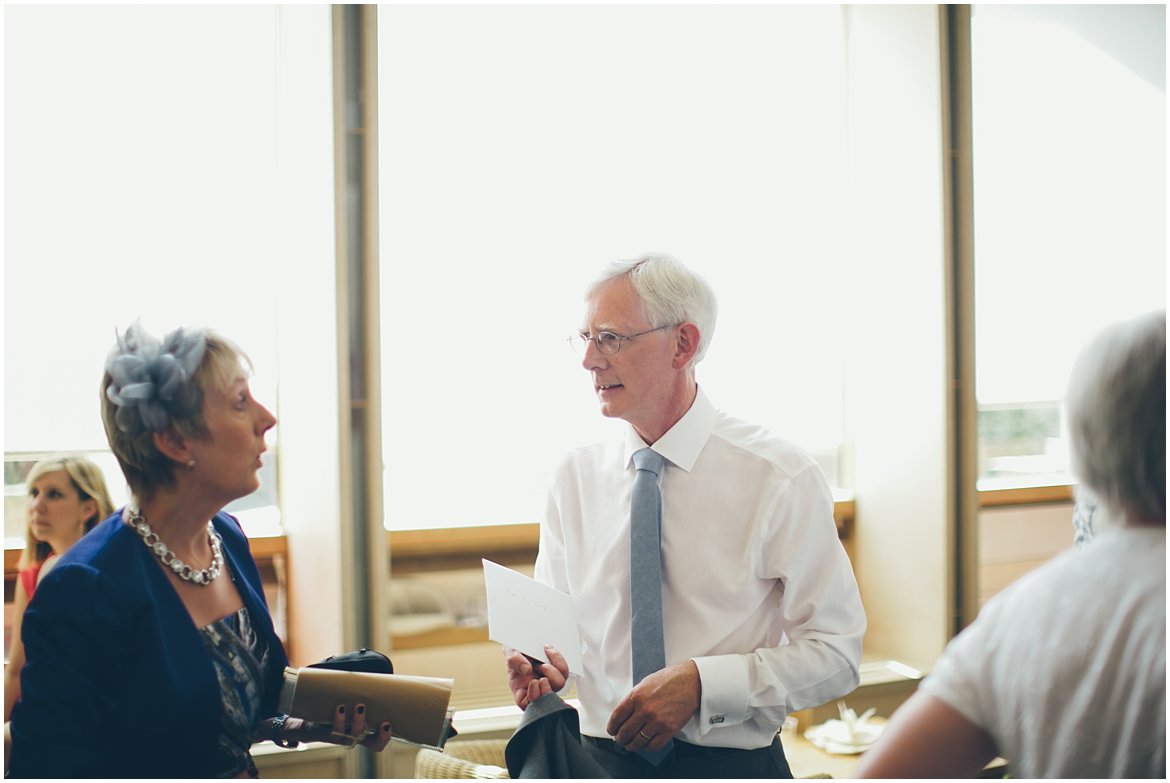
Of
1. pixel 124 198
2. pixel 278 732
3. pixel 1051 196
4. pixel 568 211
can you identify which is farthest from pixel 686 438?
pixel 1051 196

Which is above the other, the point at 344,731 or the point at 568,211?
the point at 568,211

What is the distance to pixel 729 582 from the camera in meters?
1.83

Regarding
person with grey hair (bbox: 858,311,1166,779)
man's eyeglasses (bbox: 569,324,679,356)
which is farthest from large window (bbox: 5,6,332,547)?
person with grey hair (bbox: 858,311,1166,779)

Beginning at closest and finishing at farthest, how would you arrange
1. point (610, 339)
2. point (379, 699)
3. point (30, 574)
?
point (379, 699), point (610, 339), point (30, 574)

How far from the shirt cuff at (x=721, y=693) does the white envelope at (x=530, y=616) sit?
25cm

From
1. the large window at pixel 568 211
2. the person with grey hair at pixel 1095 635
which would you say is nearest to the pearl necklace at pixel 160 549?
the person with grey hair at pixel 1095 635

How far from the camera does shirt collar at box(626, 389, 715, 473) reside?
75.5 inches

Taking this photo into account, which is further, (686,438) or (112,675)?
(686,438)

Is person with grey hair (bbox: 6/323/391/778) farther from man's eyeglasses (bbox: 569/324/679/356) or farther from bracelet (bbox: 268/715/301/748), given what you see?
man's eyeglasses (bbox: 569/324/679/356)

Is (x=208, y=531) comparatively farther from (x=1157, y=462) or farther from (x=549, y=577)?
(x=1157, y=462)

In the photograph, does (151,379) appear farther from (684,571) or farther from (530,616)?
(684,571)

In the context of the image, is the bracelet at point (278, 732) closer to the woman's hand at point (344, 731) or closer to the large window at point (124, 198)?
the woman's hand at point (344, 731)

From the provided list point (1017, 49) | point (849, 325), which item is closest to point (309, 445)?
point (849, 325)

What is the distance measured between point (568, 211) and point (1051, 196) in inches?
79.2
